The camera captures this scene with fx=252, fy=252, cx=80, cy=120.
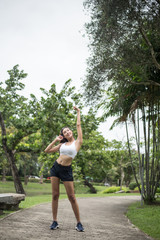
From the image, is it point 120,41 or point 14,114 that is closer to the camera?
point 120,41

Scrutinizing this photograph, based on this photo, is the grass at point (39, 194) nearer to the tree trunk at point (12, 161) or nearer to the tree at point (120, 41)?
the tree trunk at point (12, 161)

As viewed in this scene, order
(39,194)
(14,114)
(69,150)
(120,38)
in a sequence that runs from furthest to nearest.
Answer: (39,194) → (14,114) → (120,38) → (69,150)

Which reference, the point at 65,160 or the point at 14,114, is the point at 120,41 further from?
the point at 14,114

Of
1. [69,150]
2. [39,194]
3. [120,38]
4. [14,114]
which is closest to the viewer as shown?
[69,150]

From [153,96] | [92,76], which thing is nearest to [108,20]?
[92,76]

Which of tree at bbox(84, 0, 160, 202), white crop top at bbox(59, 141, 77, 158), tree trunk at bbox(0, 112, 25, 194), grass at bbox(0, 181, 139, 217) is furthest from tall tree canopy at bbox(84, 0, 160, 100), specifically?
tree trunk at bbox(0, 112, 25, 194)

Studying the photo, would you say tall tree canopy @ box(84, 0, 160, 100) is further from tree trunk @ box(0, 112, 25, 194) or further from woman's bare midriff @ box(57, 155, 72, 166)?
tree trunk @ box(0, 112, 25, 194)

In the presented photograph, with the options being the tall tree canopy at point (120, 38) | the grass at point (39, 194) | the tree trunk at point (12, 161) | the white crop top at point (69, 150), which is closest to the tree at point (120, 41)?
the tall tree canopy at point (120, 38)

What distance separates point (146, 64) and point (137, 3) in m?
1.83

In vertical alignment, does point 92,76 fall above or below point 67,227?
above

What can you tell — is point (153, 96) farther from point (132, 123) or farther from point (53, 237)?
point (53, 237)

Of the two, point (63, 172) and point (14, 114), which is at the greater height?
point (14, 114)

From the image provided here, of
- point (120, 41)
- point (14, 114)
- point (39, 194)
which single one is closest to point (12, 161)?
point (14, 114)

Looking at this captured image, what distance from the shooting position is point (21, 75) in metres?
16.2
